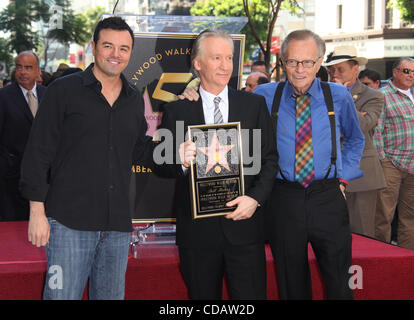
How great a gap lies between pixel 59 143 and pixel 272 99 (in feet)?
4.13

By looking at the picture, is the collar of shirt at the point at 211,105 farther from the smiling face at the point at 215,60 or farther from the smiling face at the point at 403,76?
the smiling face at the point at 403,76

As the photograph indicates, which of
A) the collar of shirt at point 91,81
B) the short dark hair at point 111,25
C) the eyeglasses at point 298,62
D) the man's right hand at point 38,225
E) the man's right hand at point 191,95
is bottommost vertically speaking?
the man's right hand at point 38,225

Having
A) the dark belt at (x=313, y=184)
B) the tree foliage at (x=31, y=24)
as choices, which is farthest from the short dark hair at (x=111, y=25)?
the tree foliage at (x=31, y=24)

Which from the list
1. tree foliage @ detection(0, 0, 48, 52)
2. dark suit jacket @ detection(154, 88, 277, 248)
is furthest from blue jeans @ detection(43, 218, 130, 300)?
tree foliage @ detection(0, 0, 48, 52)

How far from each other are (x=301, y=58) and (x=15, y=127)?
11.3ft

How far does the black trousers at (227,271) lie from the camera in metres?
2.73

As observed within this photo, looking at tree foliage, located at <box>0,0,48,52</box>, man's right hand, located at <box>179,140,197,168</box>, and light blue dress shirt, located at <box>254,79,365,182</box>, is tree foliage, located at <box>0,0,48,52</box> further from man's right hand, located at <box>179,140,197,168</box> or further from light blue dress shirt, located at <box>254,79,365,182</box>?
man's right hand, located at <box>179,140,197,168</box>

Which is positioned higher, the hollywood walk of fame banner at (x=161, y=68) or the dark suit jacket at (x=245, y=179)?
the hollywood walk of fame banner at (x=161, y=68)

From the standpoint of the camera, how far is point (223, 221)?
274 centimetres

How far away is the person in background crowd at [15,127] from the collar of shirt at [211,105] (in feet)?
10.2

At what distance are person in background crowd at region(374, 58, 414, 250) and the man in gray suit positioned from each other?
814 mm
